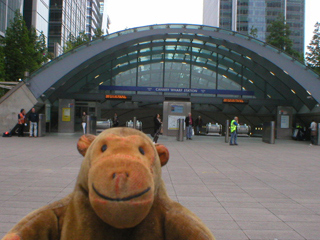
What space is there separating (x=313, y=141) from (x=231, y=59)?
8.36 m

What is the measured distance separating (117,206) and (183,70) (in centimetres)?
2390

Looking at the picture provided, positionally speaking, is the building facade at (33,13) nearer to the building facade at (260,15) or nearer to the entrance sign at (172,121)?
the entrance sign at (172,121)

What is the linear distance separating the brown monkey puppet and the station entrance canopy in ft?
59.2

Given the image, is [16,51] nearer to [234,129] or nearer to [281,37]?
[234,129]

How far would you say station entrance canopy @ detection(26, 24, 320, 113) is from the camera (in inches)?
783

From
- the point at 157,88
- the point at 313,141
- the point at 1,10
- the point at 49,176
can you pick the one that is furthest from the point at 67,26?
the point at 49,176

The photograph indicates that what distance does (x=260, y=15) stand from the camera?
10212cm

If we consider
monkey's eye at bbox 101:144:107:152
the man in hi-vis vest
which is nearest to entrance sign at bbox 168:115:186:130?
the man in hi-vis vest

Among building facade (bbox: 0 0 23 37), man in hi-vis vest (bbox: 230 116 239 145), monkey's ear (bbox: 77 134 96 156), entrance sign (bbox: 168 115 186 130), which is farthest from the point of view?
building facade (bbox: 0 0 23 37)

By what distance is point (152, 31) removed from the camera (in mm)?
20672

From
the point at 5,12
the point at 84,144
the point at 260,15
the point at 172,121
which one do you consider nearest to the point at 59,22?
the point at 5,12

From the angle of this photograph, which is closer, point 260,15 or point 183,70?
point 183,70

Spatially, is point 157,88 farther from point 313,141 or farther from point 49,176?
point 49,176

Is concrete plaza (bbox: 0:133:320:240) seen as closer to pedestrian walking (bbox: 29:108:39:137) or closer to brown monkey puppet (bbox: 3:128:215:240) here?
brown monkey puppet (bbox: 3:128:215:240)
